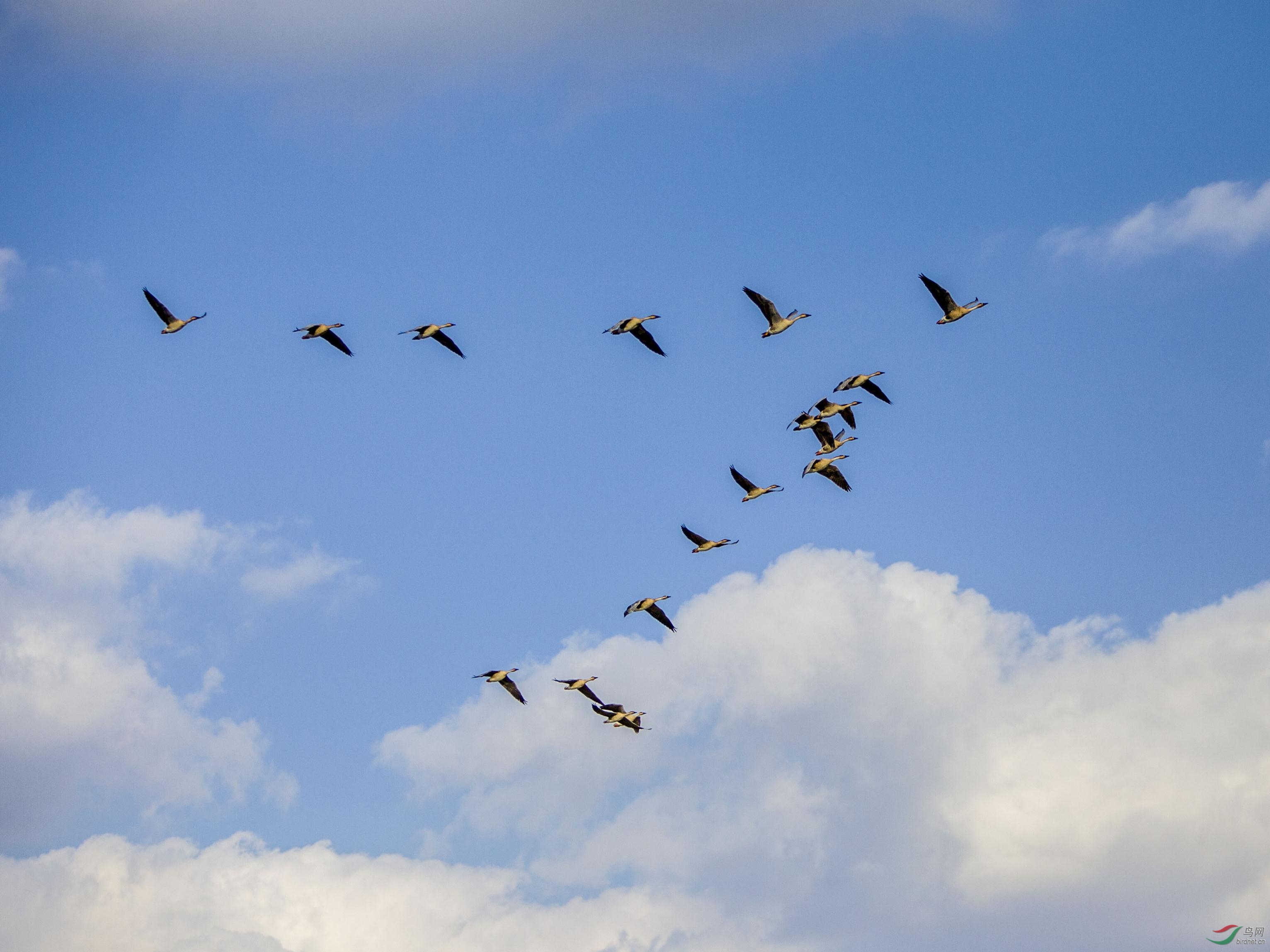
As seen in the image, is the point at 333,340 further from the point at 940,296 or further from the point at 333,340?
the point at 940,296

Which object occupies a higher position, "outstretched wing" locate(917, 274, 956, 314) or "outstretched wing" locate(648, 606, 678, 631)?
"outstretched wing" locate(917, 274, 956, 314)

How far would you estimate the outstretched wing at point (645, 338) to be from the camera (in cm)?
7312

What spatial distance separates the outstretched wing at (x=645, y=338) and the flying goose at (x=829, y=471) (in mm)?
11280

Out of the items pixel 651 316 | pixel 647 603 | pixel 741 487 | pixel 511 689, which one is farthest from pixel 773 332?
pixel 511 689

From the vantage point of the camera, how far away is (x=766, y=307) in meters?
73.2

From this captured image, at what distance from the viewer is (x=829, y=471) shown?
81.8 m

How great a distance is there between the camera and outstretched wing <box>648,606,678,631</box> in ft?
270

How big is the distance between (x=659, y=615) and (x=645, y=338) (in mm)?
17401

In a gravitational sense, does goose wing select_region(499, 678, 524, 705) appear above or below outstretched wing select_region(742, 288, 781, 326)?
below

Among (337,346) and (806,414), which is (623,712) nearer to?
(806,414)

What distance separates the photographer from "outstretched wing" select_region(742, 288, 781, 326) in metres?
72.7

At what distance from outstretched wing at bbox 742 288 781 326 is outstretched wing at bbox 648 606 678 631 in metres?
18.2

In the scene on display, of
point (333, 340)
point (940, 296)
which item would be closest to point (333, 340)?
point (333, 340)

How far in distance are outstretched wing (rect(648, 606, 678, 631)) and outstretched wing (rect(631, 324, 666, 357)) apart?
16.3 m
